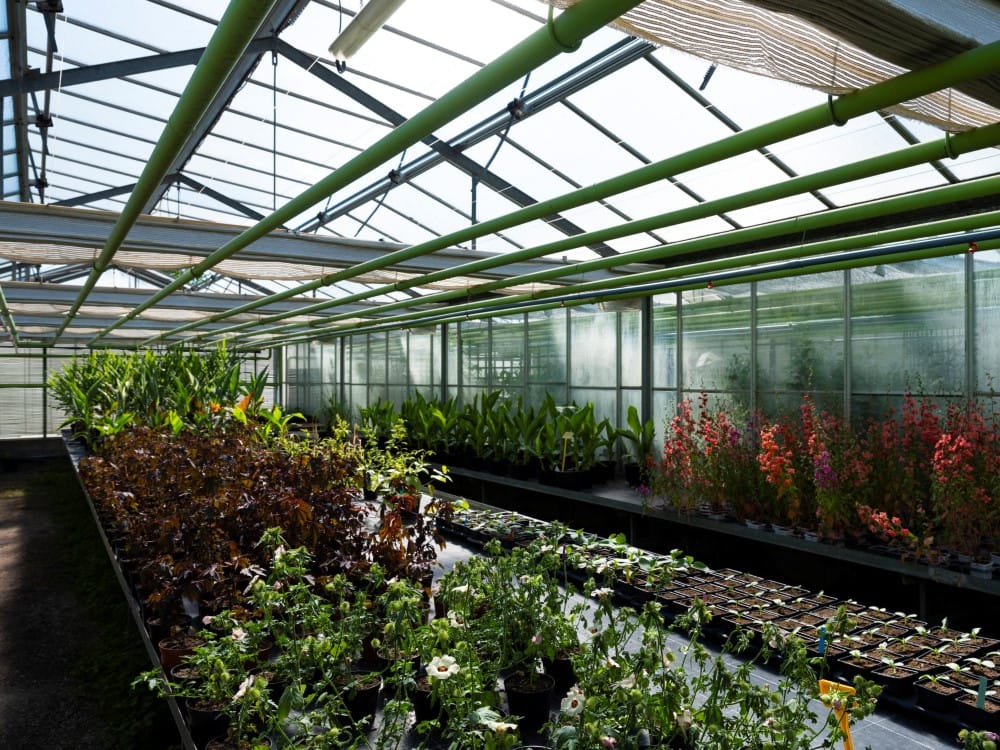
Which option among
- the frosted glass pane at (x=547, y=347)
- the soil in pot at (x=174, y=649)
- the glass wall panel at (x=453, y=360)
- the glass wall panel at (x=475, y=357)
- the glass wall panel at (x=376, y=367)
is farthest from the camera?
the glass wall panel at (x=376, y=367)

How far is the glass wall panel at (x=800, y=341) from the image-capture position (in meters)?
6.38

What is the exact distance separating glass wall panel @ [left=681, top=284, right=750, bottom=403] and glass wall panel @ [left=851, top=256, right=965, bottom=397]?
114 centimetres

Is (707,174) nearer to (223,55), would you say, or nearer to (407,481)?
(407,481)

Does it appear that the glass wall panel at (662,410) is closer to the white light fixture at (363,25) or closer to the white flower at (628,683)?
the white light fixture at (363,25)

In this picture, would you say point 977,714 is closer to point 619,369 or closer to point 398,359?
point 619,369

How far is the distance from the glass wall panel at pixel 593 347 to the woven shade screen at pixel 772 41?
6.73 meters

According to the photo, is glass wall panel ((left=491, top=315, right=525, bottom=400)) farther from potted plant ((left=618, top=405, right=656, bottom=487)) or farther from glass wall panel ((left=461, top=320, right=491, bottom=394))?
potted plant ((left=618, top=405, right=656, bottom=487))

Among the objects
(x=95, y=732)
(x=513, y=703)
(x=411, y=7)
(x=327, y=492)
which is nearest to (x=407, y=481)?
(x=327, y=492)

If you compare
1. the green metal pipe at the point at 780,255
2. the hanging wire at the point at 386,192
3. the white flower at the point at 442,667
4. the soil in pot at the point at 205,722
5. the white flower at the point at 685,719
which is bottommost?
the soil in pot at the point at 205,722

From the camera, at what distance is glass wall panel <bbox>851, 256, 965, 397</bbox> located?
5578mm

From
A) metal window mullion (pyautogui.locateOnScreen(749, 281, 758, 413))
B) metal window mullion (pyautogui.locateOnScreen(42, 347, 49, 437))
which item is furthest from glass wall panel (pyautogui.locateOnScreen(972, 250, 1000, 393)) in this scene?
metal window mullion (pyautogui.locateOnScreen(42, 347, 49, 437))

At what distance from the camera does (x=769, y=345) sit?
6918mm

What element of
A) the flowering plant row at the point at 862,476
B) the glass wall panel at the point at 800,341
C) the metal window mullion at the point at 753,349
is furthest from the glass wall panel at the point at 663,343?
the flowering plant row at the point at 862,476

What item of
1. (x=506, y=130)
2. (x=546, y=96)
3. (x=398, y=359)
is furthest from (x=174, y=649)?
(x=398, y=359)
